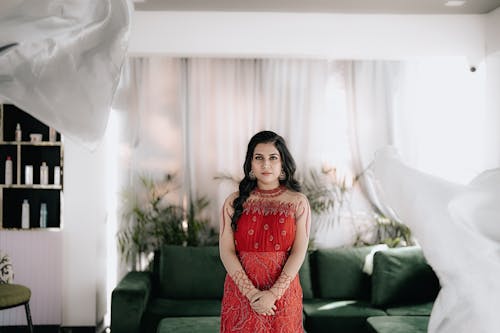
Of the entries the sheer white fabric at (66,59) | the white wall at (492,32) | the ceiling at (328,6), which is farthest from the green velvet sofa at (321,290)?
the sheer white fabric at (66,59)

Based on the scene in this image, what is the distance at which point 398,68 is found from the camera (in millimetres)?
5418

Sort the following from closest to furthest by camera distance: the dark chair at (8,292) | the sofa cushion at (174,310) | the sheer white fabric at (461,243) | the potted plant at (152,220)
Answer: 1. the sheer white fabric at (461,243)
2. the dark chair at (8,292)
3. the sofa cushion at (174,310)
4. the potted plant at (152,220)

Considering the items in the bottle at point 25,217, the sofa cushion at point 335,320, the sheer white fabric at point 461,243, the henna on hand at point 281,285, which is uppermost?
the sheer white fabric at point 461,243

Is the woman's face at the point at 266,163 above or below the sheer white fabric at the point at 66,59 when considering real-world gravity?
below

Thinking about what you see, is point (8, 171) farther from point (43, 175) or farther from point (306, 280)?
point (306, 280)

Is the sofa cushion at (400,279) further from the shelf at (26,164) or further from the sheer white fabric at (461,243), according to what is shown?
the sheer white fabric at (461,243)

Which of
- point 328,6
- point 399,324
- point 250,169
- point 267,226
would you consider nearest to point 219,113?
point 328,6

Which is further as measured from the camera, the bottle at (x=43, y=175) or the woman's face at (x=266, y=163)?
the bottle at (x=43, y=175)

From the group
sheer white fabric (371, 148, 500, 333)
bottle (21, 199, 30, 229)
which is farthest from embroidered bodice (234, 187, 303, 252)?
bottle (21, 199, 30, 229)

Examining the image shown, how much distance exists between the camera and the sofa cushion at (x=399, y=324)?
388 cm

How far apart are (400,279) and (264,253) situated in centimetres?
227

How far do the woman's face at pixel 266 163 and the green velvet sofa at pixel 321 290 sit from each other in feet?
5.60

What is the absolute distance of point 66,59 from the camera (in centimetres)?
96

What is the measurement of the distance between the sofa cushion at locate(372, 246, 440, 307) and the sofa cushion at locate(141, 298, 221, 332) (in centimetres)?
130
